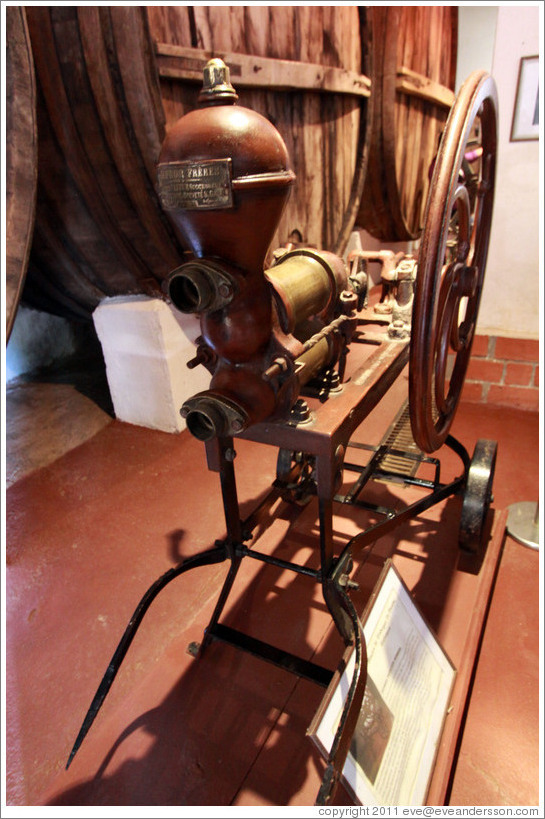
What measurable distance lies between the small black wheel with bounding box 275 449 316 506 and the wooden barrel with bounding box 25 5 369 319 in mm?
949

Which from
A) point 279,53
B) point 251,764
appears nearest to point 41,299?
point 279,53

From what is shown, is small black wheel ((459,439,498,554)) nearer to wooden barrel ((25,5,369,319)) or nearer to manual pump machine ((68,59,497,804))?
manual pump machine ((68,59,497,804))

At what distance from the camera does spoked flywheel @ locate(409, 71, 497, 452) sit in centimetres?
99

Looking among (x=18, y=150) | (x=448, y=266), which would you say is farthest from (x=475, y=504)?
(x=18, y=150)

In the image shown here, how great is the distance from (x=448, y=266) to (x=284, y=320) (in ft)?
1.62

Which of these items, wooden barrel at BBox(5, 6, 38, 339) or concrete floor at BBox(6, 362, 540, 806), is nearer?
concrete floor at BBox(6, 362, 540, 806)

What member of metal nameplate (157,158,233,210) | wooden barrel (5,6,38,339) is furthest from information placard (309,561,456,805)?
wooden barrel (5,6,38,339)

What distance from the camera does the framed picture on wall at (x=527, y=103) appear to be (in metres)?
2.64

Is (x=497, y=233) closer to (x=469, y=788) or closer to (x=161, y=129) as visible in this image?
(x=161, y=129)

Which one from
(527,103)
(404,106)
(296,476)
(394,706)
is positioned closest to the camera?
(394,706)

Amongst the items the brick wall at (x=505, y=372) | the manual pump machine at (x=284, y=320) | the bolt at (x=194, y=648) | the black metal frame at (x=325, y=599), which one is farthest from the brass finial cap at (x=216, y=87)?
the brick wall at (x=505, y=372)

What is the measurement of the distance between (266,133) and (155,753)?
143 cm

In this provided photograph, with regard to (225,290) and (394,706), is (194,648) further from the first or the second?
(225,290)

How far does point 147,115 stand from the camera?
1.70 metres
